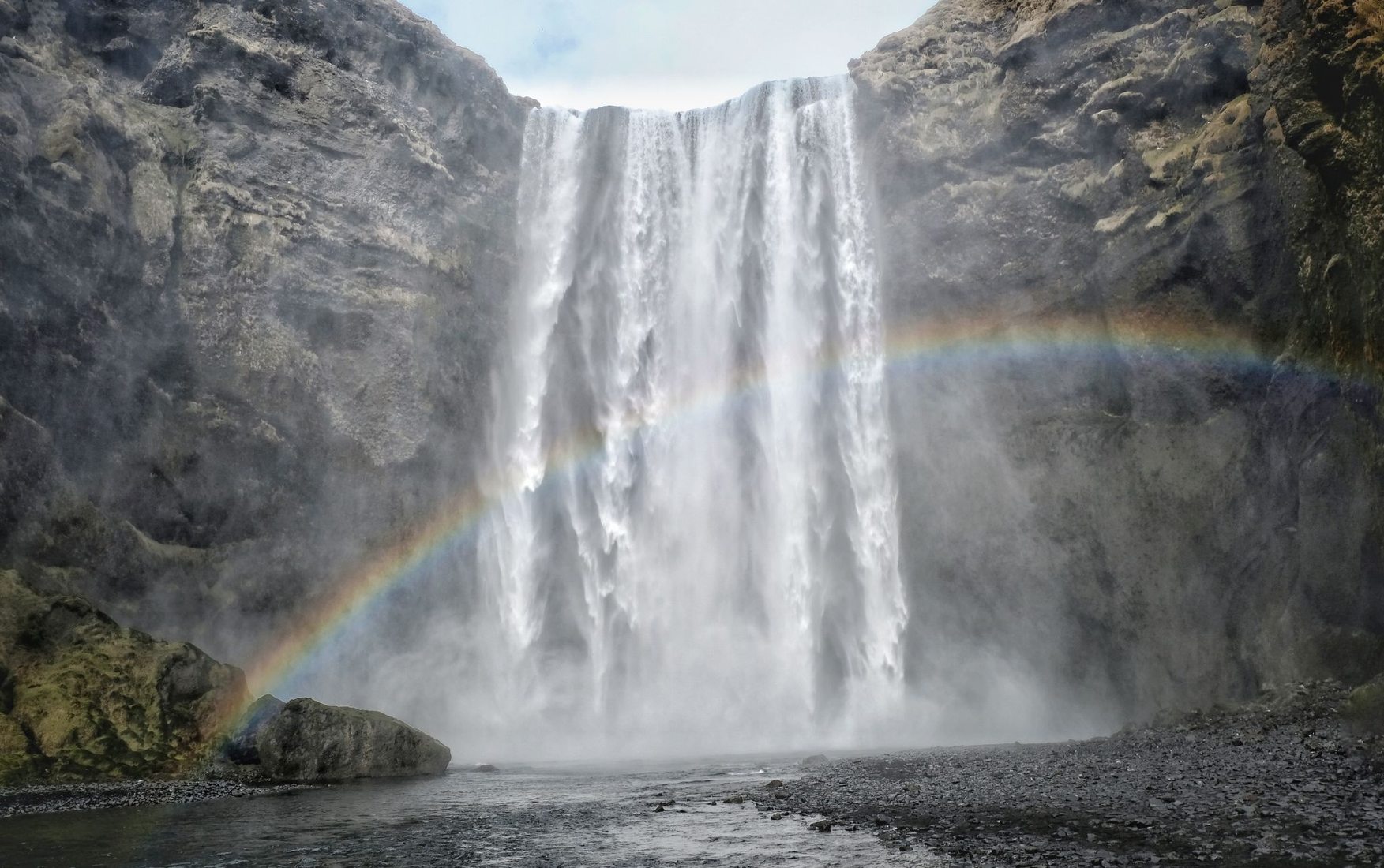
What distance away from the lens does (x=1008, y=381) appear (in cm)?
3212

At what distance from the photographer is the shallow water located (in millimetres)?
11258

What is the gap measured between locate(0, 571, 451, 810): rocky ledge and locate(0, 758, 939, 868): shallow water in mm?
2562

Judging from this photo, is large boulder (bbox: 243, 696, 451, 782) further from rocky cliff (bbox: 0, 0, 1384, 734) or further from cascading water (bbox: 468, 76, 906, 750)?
cascading water (bbox: 468, 76, 906, 750)

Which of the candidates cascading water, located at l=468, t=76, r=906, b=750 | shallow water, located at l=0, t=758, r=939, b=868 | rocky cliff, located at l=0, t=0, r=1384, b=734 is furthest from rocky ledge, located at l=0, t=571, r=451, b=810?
cascading water, located at l=468, t=76, r=906, b=750

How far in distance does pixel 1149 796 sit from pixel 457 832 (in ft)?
31.4

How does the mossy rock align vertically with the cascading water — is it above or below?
below

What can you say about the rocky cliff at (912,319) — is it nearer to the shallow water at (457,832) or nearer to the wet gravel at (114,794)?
the wet gravel at (114,794)

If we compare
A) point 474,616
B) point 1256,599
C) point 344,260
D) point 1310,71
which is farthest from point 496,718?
point 1310,71

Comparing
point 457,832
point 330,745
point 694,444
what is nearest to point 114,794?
point 330,745

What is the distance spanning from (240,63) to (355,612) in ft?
66.4

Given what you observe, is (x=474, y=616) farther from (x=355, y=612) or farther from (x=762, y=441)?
(x=762, y=441)

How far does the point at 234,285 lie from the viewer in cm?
3203

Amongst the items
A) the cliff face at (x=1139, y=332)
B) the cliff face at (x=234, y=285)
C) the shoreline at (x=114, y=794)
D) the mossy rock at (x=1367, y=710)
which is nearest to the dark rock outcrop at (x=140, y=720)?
the shoreline at (x=114, y=794)

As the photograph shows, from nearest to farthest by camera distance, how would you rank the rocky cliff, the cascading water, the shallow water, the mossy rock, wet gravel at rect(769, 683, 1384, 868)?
wet gravel at rect(769, 683, 1384, 868), the shallow water, the mossy rock, the rocky cliff, the cascading water
